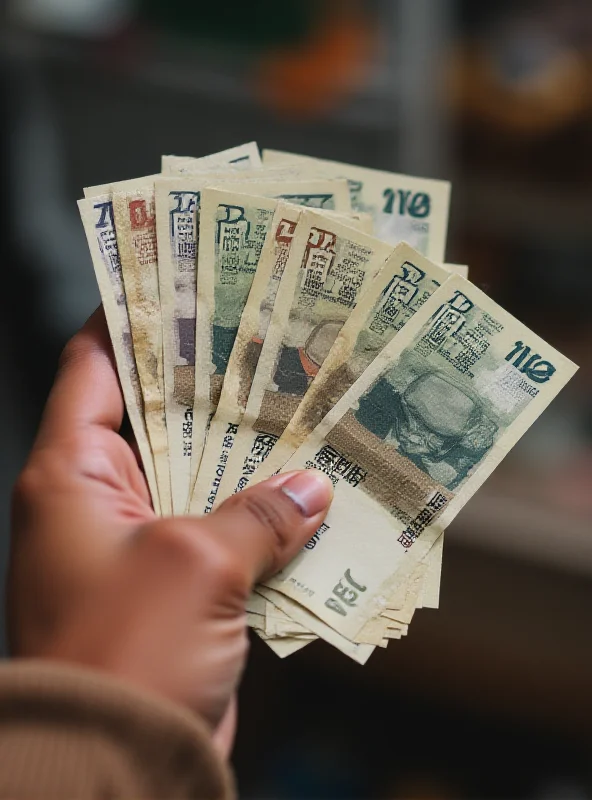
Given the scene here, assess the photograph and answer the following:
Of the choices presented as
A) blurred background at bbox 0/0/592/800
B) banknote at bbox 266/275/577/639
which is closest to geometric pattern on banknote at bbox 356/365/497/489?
banknote at bbox 266/275/577/639

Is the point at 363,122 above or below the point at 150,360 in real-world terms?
above

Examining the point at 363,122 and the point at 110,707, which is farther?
the point at 363,122

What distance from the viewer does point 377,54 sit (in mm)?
1644

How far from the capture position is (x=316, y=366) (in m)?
0.69

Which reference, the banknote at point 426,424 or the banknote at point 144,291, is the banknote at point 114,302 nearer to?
the banknote at point 144,291

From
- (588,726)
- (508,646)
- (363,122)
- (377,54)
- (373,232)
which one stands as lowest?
(588,726)

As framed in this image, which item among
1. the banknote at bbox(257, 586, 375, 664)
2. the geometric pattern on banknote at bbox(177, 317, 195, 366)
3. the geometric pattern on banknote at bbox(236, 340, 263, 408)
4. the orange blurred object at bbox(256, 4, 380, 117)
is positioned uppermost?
the orange blurred object at bbox(256, 4, 380, 117)

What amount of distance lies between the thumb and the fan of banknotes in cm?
3

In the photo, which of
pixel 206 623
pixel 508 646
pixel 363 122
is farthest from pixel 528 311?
pixel 206 623

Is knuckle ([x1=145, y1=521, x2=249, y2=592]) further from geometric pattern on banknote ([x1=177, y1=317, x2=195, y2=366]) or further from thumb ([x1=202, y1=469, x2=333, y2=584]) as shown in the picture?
geometric pattern on banknote ([x1=177, y1=317, x2=195, y2=366])

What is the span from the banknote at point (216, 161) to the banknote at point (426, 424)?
194 millimetres

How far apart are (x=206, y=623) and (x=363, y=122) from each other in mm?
1302

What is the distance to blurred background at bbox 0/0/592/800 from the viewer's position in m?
1.57

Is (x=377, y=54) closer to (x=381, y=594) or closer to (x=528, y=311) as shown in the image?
(x=528, y=311)
